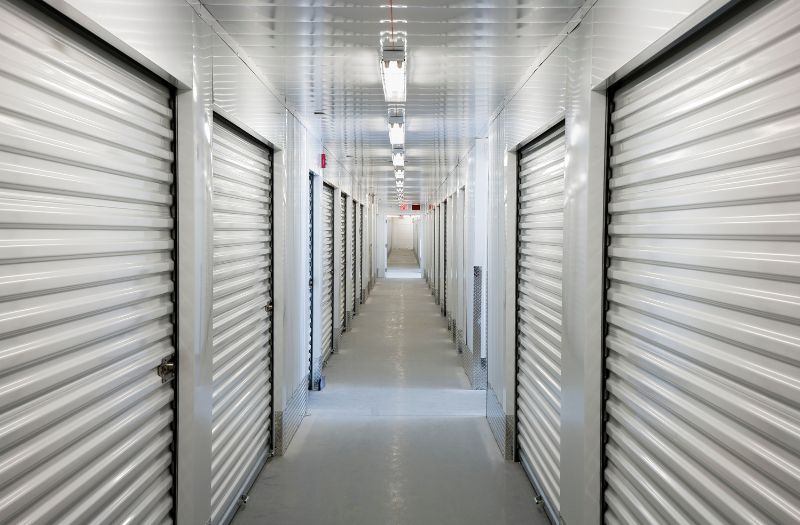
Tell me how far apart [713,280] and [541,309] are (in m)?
2.08

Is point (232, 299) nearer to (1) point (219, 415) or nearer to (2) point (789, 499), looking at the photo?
(1) point (219, 415)

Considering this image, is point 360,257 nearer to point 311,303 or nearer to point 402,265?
point 311,303

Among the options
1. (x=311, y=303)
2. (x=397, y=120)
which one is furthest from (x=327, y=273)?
(x=397, y=120)

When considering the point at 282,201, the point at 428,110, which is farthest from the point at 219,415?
the point at 428,110

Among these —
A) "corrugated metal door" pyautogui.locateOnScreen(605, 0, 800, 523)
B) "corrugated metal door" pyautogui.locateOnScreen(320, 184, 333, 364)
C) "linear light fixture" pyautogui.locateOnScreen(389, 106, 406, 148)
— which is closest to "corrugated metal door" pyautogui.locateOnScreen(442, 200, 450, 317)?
"corrugated metal door" pyautogui.locateOnScreen(320, 184, 333, 364)

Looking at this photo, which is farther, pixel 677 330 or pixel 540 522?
pixel 540 522

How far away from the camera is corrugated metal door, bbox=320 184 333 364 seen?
7.39 m

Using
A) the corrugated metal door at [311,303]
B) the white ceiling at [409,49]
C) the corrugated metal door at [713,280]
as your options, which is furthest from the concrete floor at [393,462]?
the white ceiling at [409,49]

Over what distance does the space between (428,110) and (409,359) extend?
3.79 meters

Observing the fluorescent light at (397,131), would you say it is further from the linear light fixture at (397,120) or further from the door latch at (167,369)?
the door latch at (167,369)

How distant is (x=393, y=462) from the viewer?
14.1ft

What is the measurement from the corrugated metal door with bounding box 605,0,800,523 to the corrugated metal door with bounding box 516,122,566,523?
0.93 meters

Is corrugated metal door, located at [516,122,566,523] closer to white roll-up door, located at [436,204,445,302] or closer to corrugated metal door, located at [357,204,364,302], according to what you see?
white roll-up door, located at [436,204,445,302]

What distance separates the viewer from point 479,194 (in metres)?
6.84
